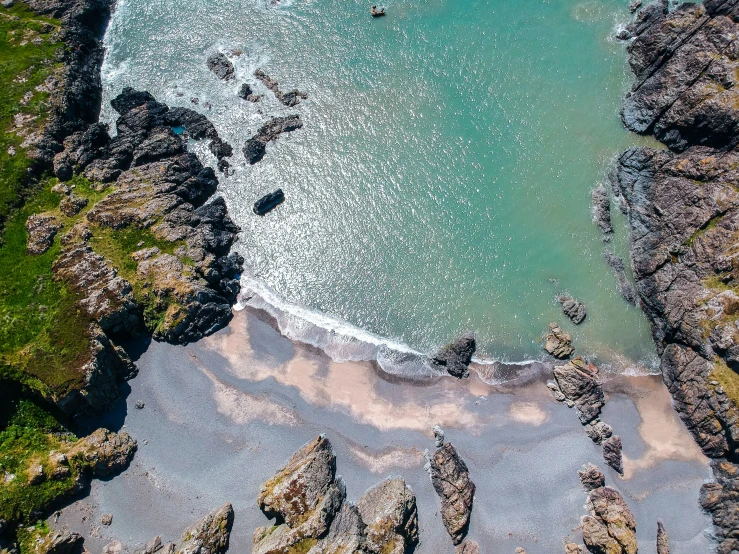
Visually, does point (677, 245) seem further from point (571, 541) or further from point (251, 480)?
point (251, 480)

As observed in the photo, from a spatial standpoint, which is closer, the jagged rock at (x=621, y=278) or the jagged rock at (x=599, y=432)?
the jagged rock at (x=599, y=432)

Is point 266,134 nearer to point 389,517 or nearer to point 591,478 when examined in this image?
A: point 389,517

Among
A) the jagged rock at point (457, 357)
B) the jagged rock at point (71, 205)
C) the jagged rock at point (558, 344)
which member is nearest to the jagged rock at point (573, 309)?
the jagged rock at point (558, 344)

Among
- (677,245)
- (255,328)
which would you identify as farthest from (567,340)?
(255,328)

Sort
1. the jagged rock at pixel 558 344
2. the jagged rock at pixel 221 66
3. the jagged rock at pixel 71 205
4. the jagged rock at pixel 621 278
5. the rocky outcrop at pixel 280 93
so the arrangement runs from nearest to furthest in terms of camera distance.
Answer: the jagged rock at pixel 558 344, the jagged rock at pixel 621 278, the jagged rock at pixel 71 205, the rocky outcrop at pixel 280 93, the jagged rock at pixel 221 66

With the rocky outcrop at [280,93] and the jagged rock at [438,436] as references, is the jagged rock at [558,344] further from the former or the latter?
the rocky outcrop at [280,93]
